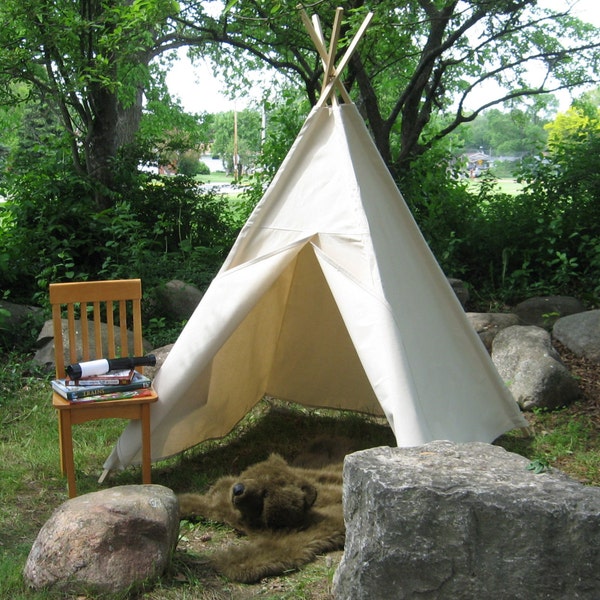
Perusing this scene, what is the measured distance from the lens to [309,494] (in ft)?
12.7

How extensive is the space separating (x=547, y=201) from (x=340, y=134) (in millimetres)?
4622

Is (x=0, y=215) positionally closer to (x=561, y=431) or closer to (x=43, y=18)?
(x=43, y=18)

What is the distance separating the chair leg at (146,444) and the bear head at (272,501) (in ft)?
1.79

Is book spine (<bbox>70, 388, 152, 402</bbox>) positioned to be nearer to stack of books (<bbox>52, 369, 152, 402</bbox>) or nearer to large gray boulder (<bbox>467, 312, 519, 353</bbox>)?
stack of books (<bbox>52, 369, 152, 402</bbox>)

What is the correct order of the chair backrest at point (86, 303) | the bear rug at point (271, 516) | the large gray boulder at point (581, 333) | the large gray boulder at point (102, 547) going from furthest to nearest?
the large gray boulder at point (581, 333), the chair backrest at point (86, 303), the bear rug at point (271, 516), the large gray boulder at point (102, 547)

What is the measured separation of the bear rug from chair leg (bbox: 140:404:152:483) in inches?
11.0

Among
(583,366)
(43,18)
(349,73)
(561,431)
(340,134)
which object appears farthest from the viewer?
(349,73)

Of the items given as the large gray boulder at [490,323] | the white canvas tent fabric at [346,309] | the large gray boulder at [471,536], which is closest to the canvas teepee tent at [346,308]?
the white canvas tent fabric at [346,309]

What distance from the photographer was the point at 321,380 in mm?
5480

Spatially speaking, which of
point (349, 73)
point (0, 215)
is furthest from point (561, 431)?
point (0, 215)

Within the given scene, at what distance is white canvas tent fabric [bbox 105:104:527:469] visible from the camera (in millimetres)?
3938

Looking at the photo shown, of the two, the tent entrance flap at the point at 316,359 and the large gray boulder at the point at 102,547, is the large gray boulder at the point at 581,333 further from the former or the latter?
the large gray boulder at the point at 102,547

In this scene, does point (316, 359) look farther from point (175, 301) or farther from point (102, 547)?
point (102, 547)

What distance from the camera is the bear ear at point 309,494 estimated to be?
3824 mm
